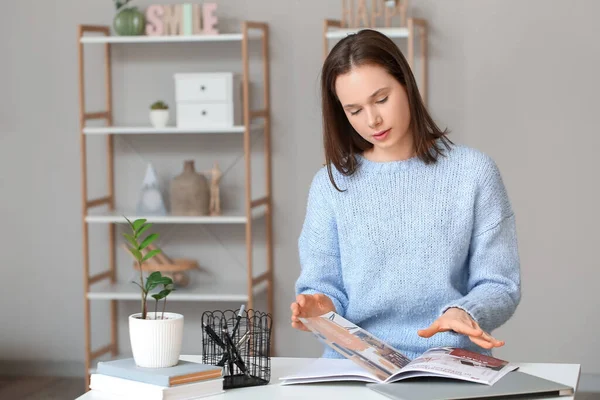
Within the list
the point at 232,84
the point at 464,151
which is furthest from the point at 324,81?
the point at 232,84

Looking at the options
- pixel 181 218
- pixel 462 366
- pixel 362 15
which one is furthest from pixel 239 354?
pixel 362 15

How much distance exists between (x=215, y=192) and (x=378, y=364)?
226 cm

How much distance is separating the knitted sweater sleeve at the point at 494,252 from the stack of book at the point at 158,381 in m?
0.53

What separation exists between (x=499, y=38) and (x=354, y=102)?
2.04 meters

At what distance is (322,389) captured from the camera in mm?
1484

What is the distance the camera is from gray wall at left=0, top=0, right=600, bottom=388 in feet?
11.7

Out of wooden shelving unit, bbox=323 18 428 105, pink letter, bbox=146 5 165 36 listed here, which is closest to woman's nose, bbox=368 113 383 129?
wooden shelving unit, bbox=323 18 428 105

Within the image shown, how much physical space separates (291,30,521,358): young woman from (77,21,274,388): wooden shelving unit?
1609 mm

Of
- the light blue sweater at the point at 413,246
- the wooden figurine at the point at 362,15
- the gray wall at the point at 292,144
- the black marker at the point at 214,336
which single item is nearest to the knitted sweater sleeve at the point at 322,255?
the light blue sweater at the point at 413,246

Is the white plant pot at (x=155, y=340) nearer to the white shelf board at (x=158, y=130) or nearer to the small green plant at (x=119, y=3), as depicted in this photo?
the white shelf board at (x=158, y=130)

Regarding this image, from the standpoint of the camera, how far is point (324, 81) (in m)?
1.81

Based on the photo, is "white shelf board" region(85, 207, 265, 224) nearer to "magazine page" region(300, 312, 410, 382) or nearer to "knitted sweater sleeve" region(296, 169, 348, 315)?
"knitted sweater sleeve" region(296, 169, 348, 315)

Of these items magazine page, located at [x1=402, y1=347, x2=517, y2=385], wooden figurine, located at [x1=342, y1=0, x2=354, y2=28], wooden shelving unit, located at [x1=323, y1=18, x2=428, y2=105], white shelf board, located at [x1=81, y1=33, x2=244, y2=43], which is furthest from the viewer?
wooden figurine, located at [x1=342, y1=0, x2=354, y2=28]

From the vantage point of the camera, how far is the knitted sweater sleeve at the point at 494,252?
1.69 metres
